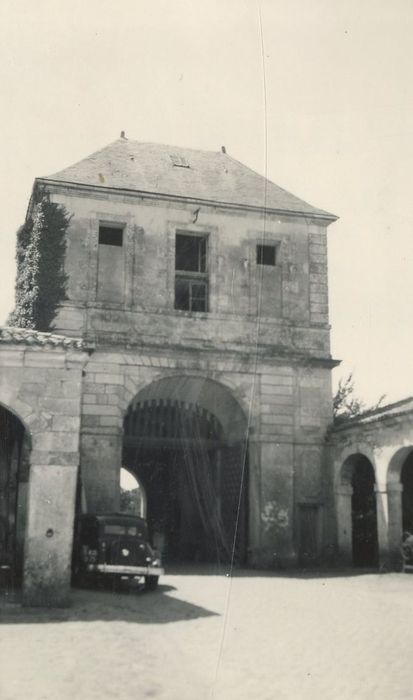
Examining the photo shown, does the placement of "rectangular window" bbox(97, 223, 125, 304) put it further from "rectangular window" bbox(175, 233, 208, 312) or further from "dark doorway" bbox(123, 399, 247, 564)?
"dark doorway" bbox(123, 399, 247, 564)

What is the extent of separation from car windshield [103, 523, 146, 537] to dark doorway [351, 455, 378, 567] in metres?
8.22

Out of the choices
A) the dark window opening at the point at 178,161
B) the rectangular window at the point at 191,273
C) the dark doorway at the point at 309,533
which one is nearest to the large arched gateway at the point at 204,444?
the dark doorway at the point at 309,533

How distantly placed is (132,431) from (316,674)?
1336 cm

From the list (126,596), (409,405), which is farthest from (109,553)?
(409,405)

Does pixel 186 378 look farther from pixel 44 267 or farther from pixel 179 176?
pixel 179 176

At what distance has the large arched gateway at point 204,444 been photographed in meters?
20.0

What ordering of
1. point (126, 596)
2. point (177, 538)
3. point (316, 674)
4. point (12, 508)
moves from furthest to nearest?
point (177, 538) < point (12, 508) < point (126, 596) < point (316, 674)

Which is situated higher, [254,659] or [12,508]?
[12,508]

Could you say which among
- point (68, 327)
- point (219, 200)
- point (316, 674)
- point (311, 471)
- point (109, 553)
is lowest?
point (316, 674)

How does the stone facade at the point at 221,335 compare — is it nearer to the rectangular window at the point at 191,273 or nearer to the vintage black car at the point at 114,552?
the rectangular window at the point at 191,273

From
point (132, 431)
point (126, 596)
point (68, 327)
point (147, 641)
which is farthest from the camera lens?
point (132, 431)

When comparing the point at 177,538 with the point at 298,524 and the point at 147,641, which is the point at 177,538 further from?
the point at 147,641

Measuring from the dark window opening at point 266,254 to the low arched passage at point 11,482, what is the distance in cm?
875

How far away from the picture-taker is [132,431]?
68.1 ft
